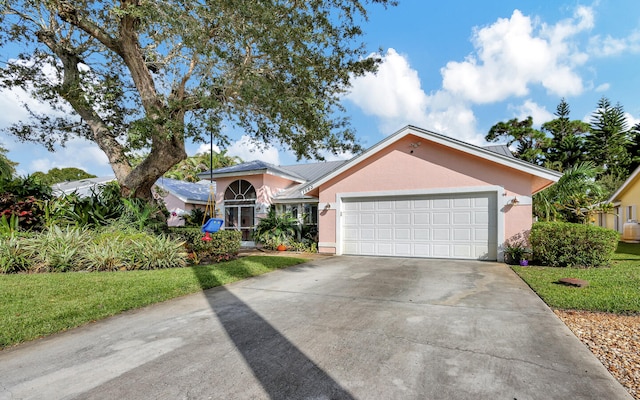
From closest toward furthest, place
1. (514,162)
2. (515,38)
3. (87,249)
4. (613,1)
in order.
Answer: (87,249) < (613,1) < (514,162) < (515,38)

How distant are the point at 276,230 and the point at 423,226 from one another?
6677 millimetres

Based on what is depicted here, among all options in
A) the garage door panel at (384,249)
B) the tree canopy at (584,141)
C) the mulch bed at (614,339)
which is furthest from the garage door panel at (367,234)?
the tree canopy at (584,141)

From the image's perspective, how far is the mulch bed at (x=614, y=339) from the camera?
9.59 feet

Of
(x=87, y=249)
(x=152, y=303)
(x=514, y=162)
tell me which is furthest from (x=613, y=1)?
(x=87, y=249)

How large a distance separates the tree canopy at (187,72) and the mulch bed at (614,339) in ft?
24.6

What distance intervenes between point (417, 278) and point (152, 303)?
5.78 m

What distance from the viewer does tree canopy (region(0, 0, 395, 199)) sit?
8133 mm

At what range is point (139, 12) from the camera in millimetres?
7723

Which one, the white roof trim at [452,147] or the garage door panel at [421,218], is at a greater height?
the white roof trim at [452,147]

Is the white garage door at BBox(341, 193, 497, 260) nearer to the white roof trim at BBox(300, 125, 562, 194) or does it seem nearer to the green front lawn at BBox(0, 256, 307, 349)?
the white roof trim at BBox(300, 125, 562, 194)

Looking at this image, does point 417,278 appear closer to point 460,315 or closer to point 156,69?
point 460,315

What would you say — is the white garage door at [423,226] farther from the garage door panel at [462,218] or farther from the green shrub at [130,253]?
the green shrub at [130,253]

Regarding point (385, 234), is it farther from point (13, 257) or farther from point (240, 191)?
point (13, 257)

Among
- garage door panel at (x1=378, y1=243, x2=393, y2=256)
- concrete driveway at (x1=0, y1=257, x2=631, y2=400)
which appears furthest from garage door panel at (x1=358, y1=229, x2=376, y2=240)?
concrete driveway at (x1=0, y1=257, x2=631, y2=400)
